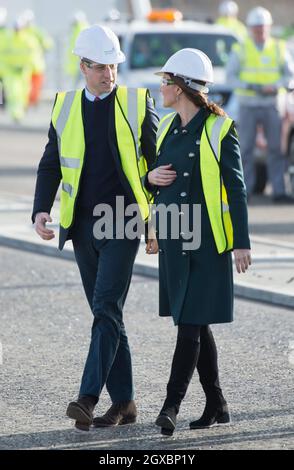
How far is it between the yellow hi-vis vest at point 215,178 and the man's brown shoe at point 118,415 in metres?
0.89

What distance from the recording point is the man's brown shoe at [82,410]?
21.7 feet

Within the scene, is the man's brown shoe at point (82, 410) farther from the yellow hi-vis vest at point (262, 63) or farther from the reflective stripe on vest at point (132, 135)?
the yellow hi-vis vest at point (262, 63)

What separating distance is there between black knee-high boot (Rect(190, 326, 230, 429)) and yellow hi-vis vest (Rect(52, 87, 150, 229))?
65 centimetres

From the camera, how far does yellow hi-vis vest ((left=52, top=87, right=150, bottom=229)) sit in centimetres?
684

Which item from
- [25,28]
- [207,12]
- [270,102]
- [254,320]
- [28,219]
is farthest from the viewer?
[207,12]

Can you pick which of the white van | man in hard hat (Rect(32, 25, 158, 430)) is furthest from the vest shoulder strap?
the white van

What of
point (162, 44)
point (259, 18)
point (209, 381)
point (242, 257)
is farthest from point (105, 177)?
point (162, 44)

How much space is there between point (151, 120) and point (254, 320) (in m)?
2.94

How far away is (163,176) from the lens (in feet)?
21.8

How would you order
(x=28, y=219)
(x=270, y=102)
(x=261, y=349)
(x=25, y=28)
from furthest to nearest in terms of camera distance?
(x=25, y=28) < (x=270, y=102) < (x=28, y=219) < (x=261, y=349)

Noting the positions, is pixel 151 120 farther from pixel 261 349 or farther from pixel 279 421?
pixel 261 349

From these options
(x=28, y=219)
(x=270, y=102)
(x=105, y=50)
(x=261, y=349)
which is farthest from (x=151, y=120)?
(x=270, y=102)

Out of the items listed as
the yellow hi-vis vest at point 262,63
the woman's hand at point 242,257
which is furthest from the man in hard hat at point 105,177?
the yellow hi-vis vest at point 262,63

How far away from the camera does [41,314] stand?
9.83 metres
